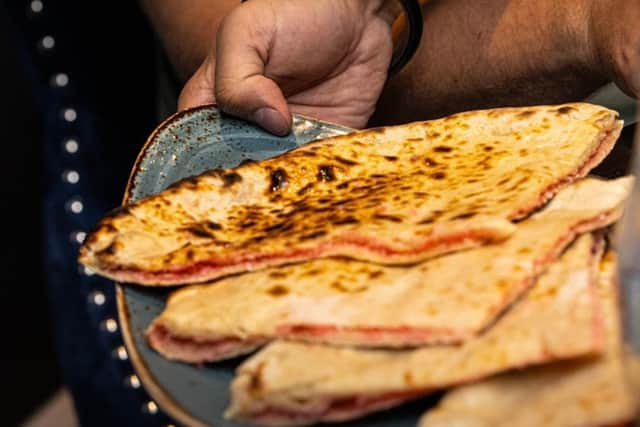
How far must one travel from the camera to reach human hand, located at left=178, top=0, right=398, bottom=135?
155cm

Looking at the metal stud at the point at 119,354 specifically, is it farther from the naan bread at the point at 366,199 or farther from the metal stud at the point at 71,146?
the naan bread at the point at 366,199

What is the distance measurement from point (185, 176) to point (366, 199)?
0.37m

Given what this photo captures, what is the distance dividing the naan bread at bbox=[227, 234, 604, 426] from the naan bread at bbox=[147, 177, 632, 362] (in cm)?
2

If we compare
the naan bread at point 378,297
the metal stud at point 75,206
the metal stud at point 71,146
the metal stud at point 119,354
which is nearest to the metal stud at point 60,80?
the metal stud at point 71,146

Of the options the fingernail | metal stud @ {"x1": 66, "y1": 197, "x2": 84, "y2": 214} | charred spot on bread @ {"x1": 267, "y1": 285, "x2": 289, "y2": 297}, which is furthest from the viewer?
metal stud @ {"x1": 66, "y1": 197, "x2": 84, "y2": 214}

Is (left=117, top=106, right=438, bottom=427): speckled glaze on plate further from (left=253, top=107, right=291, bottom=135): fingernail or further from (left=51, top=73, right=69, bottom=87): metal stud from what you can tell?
(left=51, top=73, right=69, bottom=87): metal stud

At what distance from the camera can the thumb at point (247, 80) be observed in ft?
4.96

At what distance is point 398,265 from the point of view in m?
1.06

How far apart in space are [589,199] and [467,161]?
257 mm

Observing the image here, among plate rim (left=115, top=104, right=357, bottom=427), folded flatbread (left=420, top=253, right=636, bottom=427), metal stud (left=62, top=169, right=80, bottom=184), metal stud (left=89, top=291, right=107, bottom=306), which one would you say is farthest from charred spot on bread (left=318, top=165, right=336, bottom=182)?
metal stud (left=62, top=169, right=80, bottom=184)

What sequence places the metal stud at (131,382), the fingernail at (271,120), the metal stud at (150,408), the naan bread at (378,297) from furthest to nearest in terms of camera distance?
the metal stud at (131,382) < the metal stud at (150,408) < the fingernail at (271,120) < the naan bread at (378,297)

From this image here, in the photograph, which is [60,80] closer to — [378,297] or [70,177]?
[70,177]

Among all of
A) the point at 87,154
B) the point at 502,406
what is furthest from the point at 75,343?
the point at 502,406

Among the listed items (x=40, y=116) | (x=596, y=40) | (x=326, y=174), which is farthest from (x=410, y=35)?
(x=40, y=116)
